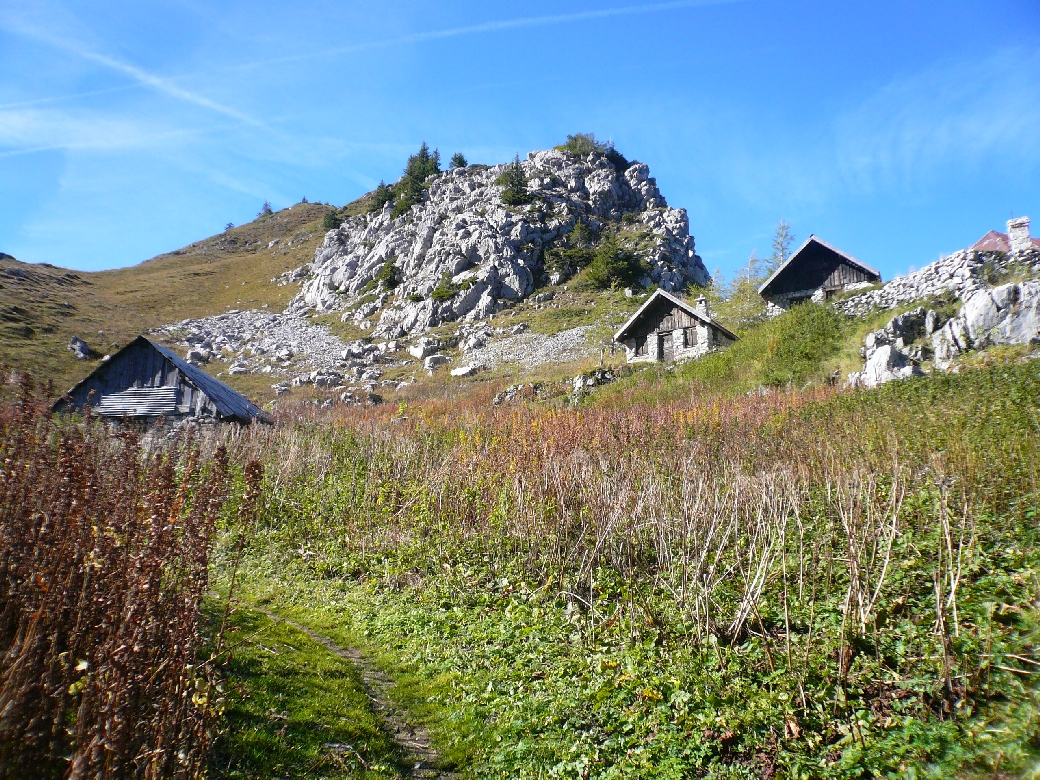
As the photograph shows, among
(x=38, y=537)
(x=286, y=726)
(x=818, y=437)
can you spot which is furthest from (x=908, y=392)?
(x=38, y=537)

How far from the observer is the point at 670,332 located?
31.6m

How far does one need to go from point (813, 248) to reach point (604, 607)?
2915cm

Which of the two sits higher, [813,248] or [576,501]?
[813,248]

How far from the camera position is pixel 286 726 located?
12.6ft

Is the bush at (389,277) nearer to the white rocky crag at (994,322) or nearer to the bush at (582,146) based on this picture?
the bush at (582,146)

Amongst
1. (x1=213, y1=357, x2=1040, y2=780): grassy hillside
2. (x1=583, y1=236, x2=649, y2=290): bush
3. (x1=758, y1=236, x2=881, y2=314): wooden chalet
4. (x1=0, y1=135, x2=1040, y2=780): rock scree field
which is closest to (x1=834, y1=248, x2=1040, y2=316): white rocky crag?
(x1=0, y1=135, x2=1040, y2=780): rock scree field

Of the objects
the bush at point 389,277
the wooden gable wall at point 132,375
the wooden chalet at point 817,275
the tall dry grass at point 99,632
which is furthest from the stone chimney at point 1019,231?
the bush at point 389,277

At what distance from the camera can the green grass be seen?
348 cm

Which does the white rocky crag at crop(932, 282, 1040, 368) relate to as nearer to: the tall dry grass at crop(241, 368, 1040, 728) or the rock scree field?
the rock scree field

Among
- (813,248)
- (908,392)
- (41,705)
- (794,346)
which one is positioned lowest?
(41,705)

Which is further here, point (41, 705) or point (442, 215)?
point (442, 215)

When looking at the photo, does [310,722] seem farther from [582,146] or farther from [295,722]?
[582,146]

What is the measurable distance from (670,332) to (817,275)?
7738 mm

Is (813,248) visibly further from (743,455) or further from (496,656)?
(496,656)
